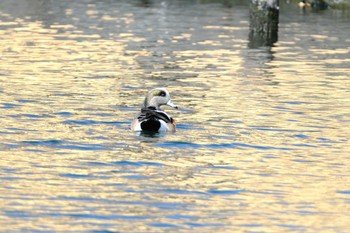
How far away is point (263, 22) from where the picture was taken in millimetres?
36250

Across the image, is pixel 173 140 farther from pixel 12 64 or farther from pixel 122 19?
pixel 122 19

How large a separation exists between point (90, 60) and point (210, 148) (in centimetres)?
→ 1419

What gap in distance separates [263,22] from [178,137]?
18.2 metres

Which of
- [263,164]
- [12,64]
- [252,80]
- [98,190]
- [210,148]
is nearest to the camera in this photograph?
[98,190]

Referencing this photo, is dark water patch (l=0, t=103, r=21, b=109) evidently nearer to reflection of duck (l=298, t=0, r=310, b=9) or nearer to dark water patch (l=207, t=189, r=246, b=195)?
dark water patch (l=207, t=189, r=246, b=195)

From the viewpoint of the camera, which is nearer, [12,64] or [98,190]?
[98,190]

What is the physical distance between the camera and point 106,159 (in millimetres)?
16625

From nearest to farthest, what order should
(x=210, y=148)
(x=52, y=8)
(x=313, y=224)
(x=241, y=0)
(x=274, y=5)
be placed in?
(x=313, y=224) < (x=210, y=148) < (x=274, y=5) < (x=52, y=8) < (x=241, y=0)

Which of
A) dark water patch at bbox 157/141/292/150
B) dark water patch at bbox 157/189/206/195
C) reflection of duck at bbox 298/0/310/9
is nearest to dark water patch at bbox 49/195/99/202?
dark water patch at bbox 157/189/206/195

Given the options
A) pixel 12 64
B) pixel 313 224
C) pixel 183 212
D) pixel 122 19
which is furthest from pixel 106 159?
pixel 122 19

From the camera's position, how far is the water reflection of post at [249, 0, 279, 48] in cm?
3572

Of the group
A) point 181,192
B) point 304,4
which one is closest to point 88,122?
point 181,192

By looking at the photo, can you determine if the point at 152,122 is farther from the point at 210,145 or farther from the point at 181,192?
the point at 181,192

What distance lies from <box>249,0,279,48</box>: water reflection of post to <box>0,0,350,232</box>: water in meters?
0.53
